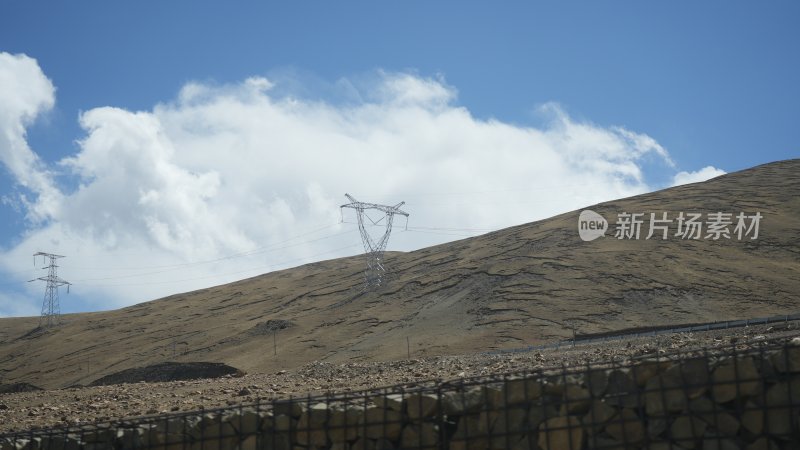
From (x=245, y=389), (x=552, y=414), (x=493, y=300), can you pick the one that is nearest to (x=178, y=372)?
(x=493, y=300)

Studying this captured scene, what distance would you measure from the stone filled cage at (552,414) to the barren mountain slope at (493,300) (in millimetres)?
21659

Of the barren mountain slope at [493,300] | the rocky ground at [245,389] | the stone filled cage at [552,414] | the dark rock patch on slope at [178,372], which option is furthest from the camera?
the barren mountain slope at [493,300]

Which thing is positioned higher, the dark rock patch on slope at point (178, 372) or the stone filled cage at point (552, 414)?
the dark rock patch on slope at point (178, 372)

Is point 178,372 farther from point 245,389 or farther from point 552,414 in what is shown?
point 552,414

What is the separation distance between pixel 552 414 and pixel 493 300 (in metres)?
30.0

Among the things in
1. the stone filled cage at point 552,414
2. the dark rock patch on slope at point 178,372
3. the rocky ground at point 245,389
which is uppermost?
the dark rock patch on slope at point 178,372

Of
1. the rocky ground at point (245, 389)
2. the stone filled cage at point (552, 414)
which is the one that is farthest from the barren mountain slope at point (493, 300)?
the stone filled cage at point (552, 414)

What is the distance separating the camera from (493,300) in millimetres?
37906

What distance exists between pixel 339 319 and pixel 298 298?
530 inches

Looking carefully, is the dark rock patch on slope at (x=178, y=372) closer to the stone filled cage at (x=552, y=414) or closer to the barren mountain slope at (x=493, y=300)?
the barren mountain slope at (x=493, y=300)

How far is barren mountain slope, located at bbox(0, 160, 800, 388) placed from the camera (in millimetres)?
33344

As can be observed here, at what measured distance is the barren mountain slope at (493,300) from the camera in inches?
1313

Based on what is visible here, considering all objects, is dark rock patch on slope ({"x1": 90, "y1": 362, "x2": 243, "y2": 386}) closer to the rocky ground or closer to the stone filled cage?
the rocky ground

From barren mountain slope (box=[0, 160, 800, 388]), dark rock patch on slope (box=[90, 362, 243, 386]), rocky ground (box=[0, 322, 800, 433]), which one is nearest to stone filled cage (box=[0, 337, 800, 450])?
rocky ground (box=[0, 322, 800, 433])
